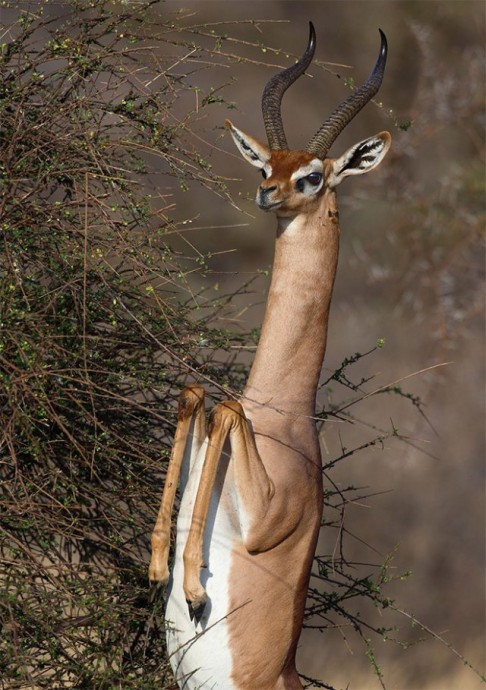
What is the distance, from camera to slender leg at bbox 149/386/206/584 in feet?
13.9

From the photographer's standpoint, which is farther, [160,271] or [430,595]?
[430,595]

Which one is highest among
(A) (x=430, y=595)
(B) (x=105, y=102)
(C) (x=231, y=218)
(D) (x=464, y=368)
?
(C) (x=231, y=218)

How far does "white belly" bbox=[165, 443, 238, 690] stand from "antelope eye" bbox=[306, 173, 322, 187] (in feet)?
3.51

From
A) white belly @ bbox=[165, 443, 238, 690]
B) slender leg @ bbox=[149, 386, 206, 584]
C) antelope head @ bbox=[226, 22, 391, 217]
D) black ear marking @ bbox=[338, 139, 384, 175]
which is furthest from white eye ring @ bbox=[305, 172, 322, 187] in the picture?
white belly @ bbox=[165, 443, 238, 690]

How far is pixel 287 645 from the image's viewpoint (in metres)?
4.53

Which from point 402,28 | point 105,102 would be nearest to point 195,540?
point 105,102

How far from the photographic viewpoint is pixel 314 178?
4.58m

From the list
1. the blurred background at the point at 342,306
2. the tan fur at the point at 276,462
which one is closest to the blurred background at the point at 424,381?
the blurred background at the point at 342,306

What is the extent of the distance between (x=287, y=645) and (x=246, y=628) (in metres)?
0.22

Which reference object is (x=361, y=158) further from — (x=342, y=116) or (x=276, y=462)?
(x=276, y=462)

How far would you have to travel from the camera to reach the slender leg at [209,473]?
4.13m

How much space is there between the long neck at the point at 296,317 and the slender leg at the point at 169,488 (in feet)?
0.94

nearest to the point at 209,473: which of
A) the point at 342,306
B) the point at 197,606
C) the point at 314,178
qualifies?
the point at 197,606

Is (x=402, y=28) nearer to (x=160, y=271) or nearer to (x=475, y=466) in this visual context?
(x=475, y=466)
